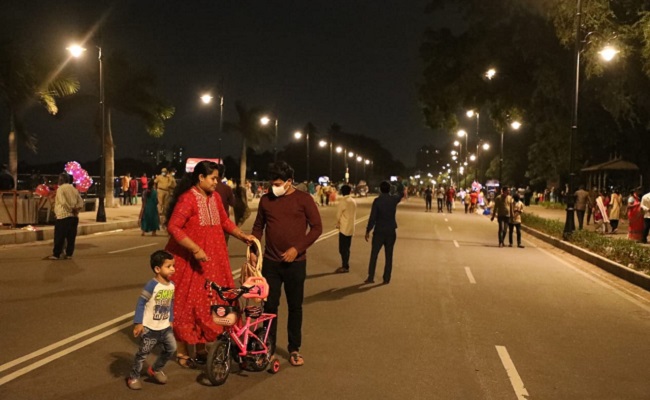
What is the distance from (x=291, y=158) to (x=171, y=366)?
12919 cm

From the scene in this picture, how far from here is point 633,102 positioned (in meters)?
26.9

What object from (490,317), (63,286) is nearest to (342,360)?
(490,317)

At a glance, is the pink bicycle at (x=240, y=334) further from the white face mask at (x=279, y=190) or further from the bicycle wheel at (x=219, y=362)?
the white face mask at (x=279, y=190)

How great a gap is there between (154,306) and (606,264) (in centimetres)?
1169

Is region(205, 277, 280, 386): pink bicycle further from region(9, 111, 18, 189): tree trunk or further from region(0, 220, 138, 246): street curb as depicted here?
region(9, 111, 18, 189): tree trunk

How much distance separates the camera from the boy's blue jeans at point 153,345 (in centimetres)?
532

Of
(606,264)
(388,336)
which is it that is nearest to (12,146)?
(606,264)

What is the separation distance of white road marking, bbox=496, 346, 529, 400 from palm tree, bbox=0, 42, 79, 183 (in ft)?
80.2

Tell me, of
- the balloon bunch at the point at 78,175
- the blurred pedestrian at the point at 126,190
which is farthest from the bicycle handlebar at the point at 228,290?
the blurred pedestrian at the point at 126,190

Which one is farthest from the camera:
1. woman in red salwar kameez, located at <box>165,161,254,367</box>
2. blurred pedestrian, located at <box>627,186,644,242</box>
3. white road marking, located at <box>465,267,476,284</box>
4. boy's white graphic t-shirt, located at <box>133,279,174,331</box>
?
blurred pedestrian, located at <box>627,186,644,242</box>

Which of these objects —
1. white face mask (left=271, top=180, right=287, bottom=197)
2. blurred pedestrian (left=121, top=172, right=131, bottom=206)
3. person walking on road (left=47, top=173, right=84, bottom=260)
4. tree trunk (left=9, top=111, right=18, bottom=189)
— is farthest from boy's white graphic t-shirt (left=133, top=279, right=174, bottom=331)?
blurred pedestrian (left=121, top=172, right=131, bottom=206)

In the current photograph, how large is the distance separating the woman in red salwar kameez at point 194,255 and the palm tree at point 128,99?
3111cm

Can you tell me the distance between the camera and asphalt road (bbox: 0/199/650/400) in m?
5.53

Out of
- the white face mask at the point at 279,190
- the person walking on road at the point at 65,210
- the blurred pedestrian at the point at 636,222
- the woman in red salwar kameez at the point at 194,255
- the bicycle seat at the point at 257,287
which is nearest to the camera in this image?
the bicycle seat at the point at 257,287
